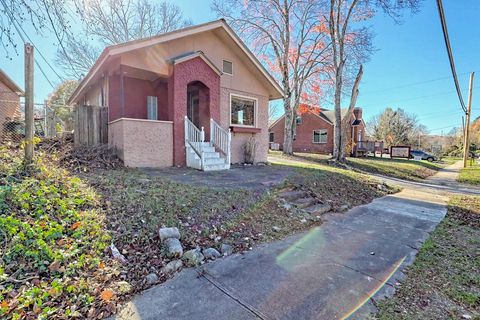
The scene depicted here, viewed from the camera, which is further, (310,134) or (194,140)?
(310,134)

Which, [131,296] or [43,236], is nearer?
[131,296]

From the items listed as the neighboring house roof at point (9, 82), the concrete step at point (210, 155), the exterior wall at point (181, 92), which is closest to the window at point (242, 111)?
the exterior wall at point (181, 92)

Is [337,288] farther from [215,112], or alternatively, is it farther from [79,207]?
[215,112]

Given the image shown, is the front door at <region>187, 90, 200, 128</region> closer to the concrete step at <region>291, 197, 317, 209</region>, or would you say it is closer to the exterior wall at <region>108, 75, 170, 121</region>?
the exterior wall at <region>108, 75, 170, 121</region>

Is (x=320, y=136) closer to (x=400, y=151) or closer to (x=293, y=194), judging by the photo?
(x=400, y=151)

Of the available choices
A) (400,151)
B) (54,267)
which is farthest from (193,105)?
(400,151)

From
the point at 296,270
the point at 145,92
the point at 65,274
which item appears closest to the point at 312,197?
the point at 296,270

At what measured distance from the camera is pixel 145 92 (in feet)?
32.5

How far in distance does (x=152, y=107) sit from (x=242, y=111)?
3.97m

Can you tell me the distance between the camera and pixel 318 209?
5332 mm

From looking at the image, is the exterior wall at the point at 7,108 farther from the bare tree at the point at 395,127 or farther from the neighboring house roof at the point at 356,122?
the bare tree at the point at 395,127

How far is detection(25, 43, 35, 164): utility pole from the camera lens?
421 centimetres

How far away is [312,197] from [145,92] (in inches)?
317

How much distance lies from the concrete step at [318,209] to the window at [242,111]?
5.91 metres
